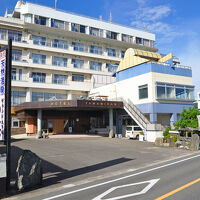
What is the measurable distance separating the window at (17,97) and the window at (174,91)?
25185mm

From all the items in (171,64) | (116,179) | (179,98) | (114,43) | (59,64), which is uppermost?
(114,43)

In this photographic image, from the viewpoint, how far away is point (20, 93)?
4097cm

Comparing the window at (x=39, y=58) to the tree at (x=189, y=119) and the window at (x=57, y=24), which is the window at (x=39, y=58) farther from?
the tree at (x=189, y=119)

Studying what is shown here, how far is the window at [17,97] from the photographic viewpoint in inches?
1580

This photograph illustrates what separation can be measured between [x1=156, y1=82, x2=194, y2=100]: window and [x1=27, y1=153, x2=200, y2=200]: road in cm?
2001

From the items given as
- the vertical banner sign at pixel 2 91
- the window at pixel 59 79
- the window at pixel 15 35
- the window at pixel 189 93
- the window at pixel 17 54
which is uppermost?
the window at pixel 15 35

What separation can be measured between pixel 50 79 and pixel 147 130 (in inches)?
956

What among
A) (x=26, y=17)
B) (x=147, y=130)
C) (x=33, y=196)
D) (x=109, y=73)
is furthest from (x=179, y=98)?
(x=26, y=17)

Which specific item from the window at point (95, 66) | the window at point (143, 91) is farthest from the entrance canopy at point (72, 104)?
the window at point (95, 66)

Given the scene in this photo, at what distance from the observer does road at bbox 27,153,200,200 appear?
686cm

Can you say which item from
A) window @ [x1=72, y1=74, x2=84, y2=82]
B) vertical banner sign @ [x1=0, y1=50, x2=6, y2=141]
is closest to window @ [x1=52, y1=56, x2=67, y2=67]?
window @ [x1=72, y1=74, x2=84, y2=82]

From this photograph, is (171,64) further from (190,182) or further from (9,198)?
(9,198)

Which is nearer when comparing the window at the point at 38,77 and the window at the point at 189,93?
the window at the point at 189,93

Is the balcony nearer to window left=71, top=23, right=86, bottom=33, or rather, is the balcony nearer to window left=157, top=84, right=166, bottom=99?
window left=71, top=23, right=86, bottom=33
